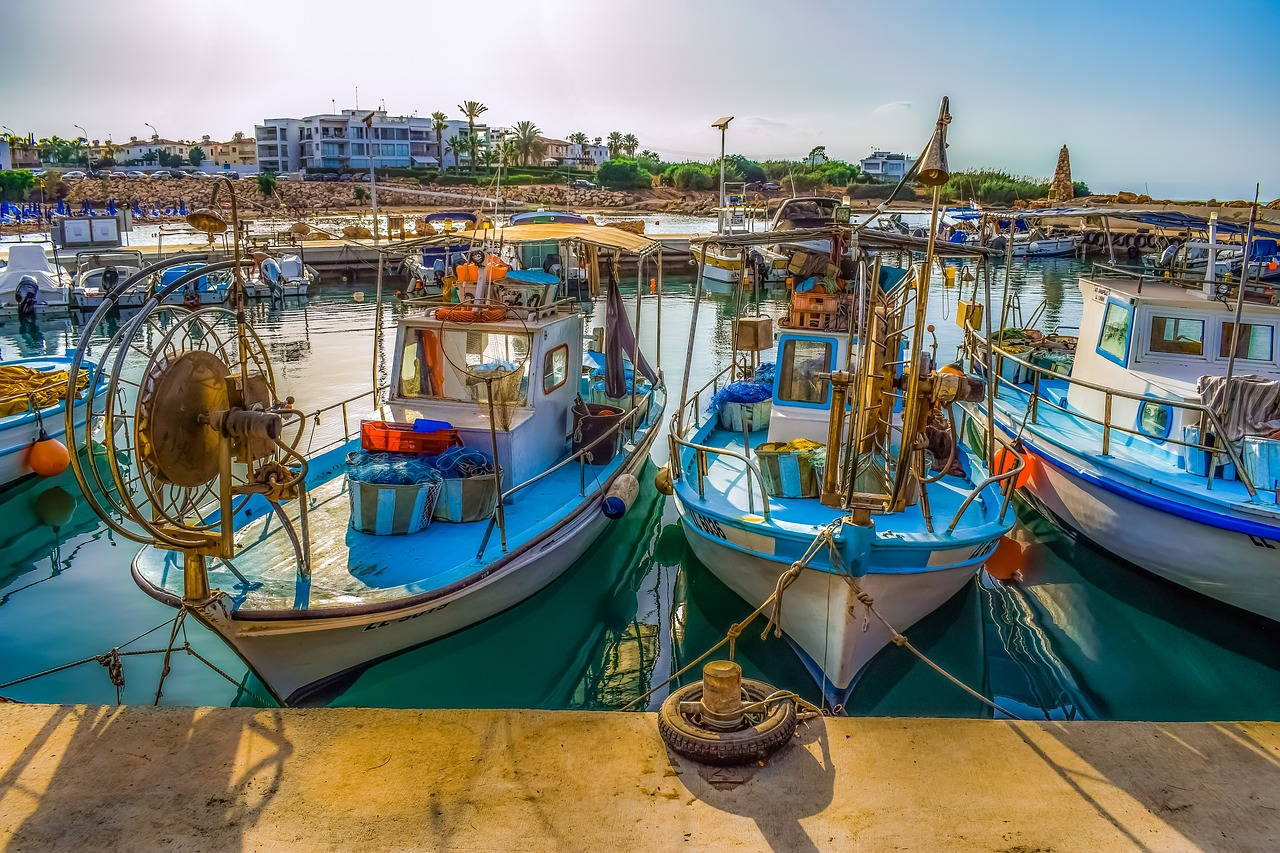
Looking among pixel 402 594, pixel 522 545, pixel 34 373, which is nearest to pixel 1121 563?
pixel 522 545

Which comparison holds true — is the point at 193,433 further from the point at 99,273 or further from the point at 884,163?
the point at 884,163

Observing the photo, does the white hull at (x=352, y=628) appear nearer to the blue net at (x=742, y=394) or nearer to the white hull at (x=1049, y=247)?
the blue net at (x=742, y=394)

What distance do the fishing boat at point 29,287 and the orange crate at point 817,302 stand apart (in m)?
26.3

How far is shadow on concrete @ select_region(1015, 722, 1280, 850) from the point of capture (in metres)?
4.29

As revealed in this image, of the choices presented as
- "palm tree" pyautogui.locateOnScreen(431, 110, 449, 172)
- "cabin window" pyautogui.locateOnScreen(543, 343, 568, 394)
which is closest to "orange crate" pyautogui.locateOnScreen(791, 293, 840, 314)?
"cabin window" pyautogui.locateOnScreen(543, 343, 568, 394)

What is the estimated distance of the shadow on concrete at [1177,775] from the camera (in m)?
4.29

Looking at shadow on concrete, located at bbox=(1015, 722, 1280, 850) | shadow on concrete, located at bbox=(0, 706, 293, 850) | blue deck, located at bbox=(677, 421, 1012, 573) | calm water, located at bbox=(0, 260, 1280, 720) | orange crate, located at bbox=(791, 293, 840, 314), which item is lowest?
calm water, located at bbox=(0, 260, 1280, 720)

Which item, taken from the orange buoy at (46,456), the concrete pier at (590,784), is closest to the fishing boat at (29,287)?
the orange buoy at (46,456)

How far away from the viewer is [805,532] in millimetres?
7363

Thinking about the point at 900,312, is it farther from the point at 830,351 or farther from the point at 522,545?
the point at 522,545

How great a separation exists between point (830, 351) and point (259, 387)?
595 cm

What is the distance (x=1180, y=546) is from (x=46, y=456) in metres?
13.9

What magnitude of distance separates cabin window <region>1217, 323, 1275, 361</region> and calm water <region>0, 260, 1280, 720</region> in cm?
282

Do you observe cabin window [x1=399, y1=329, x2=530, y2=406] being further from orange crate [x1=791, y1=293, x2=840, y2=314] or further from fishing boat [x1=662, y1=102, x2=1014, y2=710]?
orange crate [x1=791, y1=293, x2=840, y2=314]
